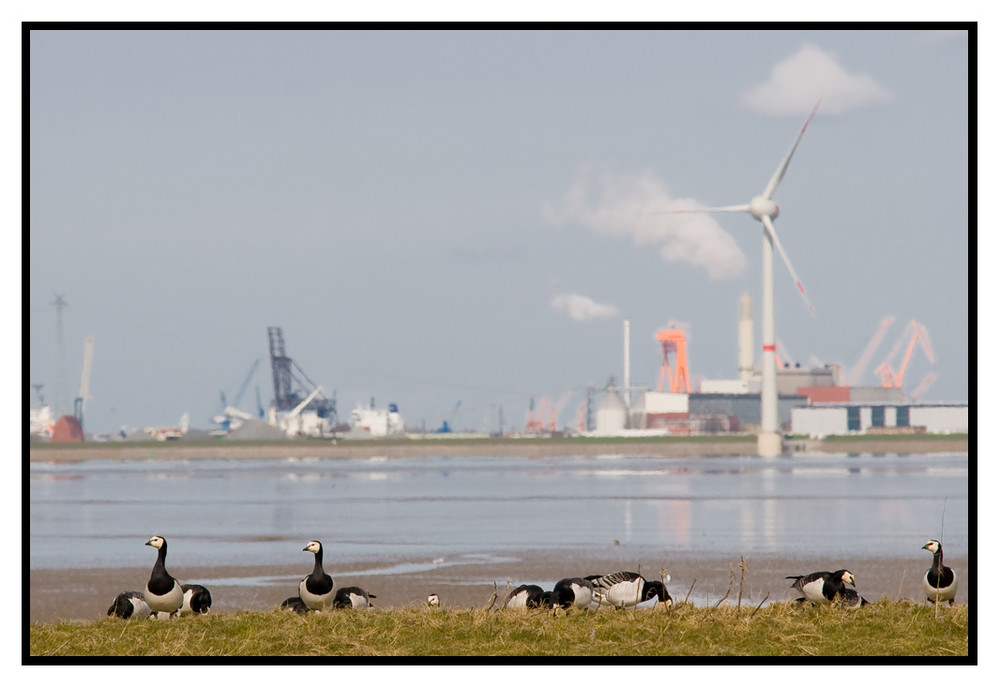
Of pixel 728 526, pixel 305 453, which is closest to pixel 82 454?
pixel 305 453

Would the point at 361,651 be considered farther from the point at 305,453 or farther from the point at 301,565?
the point at 305,453

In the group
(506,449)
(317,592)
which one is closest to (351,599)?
(317,592)

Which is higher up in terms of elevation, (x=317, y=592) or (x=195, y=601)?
(x=317, y=592)

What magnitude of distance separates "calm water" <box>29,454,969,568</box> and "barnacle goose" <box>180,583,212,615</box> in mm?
13522

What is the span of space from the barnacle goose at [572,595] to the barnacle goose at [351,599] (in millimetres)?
3337

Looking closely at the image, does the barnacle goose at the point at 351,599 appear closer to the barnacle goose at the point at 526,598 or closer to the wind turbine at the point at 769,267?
the barnacle goose at the point at 526,598

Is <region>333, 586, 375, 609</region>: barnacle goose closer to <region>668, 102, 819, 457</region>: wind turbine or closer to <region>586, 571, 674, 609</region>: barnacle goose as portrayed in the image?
<region>586, 571, 674, 609</region>: barnacle goose

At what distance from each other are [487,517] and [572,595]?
37540 millimetres

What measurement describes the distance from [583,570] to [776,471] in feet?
276

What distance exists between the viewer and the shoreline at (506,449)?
18500 cm

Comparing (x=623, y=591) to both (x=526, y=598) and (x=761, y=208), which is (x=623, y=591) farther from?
(x=761, y=208)

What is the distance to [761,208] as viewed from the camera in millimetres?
145375

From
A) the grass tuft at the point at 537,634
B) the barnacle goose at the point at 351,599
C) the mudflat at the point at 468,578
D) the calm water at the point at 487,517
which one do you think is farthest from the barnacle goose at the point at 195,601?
the calm water at the point at 487,517

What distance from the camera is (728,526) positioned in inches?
1882
